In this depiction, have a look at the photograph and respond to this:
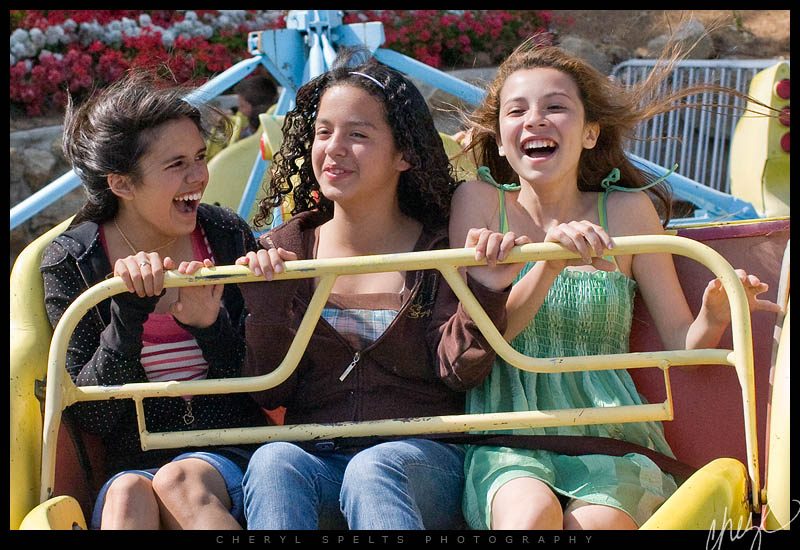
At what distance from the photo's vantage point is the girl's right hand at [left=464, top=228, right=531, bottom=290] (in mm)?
1795

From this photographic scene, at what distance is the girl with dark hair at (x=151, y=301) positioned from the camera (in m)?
1.87

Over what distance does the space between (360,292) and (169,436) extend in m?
0.47

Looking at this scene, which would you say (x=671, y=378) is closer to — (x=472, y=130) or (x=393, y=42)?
(x=472, y=130)

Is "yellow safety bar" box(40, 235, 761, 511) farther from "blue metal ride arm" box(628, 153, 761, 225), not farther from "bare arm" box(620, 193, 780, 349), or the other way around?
"blue metal ride arm" box(628, 153, 761, 225)

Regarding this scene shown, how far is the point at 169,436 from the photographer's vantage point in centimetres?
194

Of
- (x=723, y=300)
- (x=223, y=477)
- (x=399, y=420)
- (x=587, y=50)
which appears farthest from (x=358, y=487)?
(x=587, y=50)

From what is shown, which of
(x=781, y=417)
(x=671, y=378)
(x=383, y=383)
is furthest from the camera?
(x=671, y=378)

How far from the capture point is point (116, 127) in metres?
2.24

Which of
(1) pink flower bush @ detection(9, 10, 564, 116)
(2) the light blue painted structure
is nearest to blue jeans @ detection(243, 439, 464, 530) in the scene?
(2) the light blue painted structure

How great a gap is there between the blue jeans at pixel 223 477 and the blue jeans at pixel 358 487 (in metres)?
0.05

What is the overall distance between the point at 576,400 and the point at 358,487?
19.7 inches

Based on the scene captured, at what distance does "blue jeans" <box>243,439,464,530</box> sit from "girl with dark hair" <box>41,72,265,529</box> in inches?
3.8
